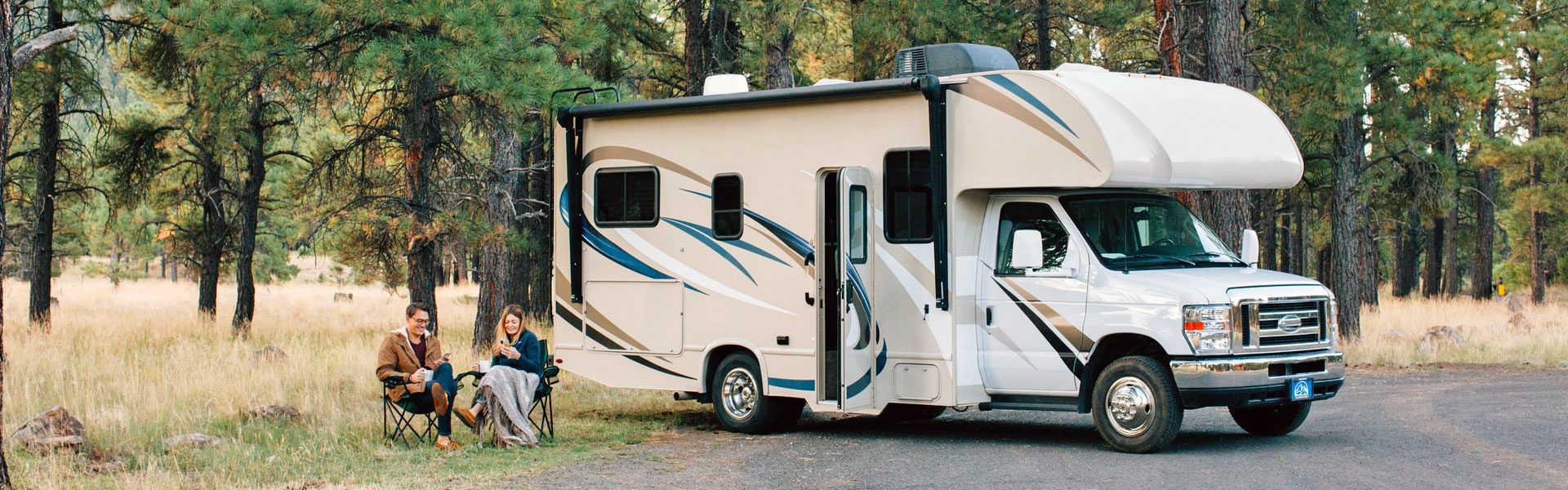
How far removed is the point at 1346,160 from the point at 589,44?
42.6 ft

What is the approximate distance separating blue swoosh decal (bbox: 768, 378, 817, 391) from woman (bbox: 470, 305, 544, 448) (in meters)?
1.77

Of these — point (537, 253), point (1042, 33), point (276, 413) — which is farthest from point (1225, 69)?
point (537, 253)

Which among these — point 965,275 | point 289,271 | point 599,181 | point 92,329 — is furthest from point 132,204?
point 289,271

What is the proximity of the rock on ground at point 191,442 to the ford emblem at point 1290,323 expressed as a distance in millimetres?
7372

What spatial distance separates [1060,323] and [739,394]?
2821 mm

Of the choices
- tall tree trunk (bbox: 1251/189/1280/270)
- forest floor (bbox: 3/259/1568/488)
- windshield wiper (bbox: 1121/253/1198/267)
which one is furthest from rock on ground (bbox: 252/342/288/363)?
tall tree trunk (bbox: 1251/189/1280/270)

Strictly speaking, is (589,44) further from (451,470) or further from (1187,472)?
(1187,472)

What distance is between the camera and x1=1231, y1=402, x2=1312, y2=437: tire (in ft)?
35.7

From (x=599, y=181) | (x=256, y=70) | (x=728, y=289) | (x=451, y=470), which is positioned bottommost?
(x=451, y=470)

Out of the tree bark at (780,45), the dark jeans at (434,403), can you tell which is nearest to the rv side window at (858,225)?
the dark jeans at (434,403)

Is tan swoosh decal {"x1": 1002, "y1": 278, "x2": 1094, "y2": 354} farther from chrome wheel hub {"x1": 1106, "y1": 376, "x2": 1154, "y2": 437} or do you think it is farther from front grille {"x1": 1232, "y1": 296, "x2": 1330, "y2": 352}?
front grille {"x1": 1232, "y1": 296, "x2": 1330, "y2": 352}

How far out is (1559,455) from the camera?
9.70m

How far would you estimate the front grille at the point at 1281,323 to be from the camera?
962cm

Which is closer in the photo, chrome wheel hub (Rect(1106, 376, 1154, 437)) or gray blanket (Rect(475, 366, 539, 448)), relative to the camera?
chrome wheel hub (Rect(1106, 376, 1154, 437))
